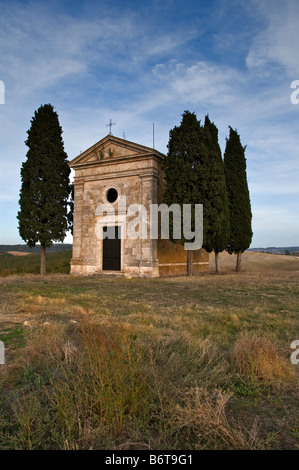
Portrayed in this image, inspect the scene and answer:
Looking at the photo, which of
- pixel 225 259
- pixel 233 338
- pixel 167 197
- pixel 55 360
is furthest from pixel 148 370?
pixel 225 259

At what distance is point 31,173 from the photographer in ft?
57.7

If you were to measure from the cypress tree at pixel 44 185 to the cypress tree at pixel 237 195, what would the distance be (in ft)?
33.4

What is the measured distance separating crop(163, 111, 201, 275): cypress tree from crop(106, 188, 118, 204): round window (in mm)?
3291

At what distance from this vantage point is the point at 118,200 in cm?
1719

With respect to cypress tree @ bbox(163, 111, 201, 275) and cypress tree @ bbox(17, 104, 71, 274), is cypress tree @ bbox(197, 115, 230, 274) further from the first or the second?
cypress tree @ bbox(17, 104, 71, 274)

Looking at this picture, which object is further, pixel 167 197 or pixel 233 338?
pixel 167 197

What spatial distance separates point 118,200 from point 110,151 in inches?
113

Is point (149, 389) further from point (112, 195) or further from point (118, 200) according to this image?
point (112, 195)

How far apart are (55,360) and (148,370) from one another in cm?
120

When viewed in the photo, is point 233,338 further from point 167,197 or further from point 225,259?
point 225,259

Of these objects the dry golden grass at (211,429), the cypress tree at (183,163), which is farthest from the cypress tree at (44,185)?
the dry golden grass at (211,429)

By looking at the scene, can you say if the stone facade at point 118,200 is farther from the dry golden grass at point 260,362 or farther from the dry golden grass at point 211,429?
the dry golden grass at point 211,429

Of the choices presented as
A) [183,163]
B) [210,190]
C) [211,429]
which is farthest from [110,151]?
[211,429]

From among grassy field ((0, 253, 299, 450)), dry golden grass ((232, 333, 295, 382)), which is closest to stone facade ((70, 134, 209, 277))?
grassy field ((0, 253, 299, 450))
